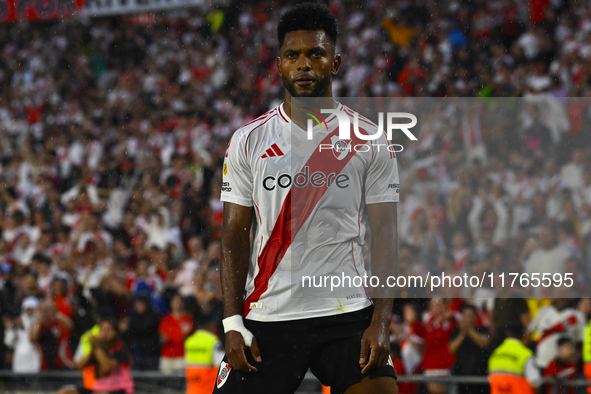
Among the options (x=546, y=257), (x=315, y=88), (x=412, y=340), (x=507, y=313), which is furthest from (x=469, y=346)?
(x=315, y=88)

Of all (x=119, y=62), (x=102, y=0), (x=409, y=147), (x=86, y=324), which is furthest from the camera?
(x=119, y=62)

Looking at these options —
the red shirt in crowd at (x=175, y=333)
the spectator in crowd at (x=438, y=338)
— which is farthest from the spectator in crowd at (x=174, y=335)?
the spectator in crowd at (x=438, y=338)

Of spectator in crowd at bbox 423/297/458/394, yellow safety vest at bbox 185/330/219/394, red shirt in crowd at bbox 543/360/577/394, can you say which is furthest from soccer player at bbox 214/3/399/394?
yellow safety vest at bbox 185/330/219/394

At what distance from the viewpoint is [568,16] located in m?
13.4

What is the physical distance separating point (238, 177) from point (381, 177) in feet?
1.94

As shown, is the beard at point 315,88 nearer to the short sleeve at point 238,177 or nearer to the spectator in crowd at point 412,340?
the short sleeve at point 238,177

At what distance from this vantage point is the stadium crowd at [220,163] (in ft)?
25.2

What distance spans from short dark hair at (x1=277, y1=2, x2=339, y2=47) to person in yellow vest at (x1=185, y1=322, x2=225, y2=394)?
16.2ft

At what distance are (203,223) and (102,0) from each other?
16.3ft

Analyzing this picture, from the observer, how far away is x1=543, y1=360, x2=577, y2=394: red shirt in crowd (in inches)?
277

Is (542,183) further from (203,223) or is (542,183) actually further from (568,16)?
(568,16)

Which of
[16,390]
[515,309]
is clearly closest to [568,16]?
[515,309]

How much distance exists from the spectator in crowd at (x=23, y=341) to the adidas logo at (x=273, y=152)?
668 cm

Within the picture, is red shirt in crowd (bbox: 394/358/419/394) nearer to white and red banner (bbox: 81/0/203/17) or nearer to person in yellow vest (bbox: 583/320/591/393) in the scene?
person in yellow vest (bbox: 583/320/591/393)
